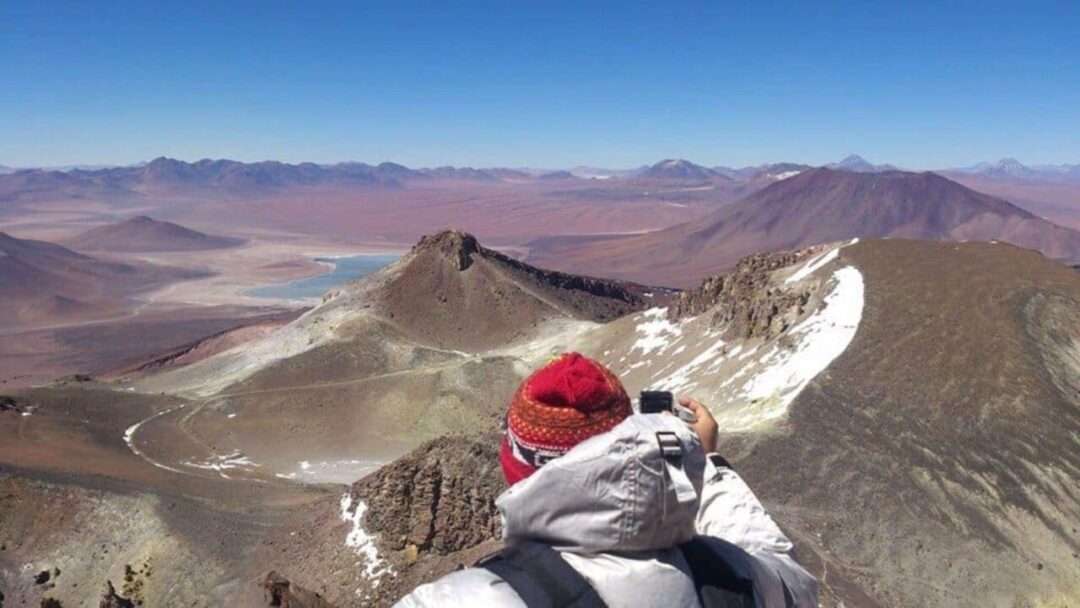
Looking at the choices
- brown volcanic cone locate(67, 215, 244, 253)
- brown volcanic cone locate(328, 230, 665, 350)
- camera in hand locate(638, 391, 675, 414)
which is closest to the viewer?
camera in hand locate(638, 391, 675, 414)

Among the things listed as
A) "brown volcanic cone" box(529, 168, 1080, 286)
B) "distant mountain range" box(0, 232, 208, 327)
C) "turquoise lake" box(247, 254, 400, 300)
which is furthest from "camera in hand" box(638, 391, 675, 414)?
"brown volcanic cone" box(529, 168, 1080, 286)

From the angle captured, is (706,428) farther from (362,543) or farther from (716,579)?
(362,543)

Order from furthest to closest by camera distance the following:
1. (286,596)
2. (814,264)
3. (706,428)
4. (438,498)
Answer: (814,264)
(438,498)
(286,596)
(706,428)

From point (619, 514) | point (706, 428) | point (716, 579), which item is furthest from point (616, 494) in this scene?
point (706, 428)

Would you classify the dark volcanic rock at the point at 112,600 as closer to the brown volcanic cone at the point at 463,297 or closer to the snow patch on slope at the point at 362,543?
the snow patch on slope at the point at 362,543

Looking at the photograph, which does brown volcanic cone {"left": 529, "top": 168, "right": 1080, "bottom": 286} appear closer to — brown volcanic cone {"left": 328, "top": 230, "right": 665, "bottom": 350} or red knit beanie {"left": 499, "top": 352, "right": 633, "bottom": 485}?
brown volcanic cone {"left": 328, "top": 230, "right": 665, "bottom": 350}

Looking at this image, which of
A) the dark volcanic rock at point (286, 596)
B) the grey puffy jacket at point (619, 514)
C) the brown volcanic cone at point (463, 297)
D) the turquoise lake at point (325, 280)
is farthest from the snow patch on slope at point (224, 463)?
the turquoise lake at point (325, 280)
